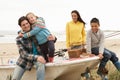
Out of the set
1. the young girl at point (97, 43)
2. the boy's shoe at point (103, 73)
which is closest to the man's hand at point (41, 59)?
the young girl at point (97, 43)

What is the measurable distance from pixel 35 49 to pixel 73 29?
4.70ft

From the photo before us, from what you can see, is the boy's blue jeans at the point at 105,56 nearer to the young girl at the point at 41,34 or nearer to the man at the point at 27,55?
the young girl at the point at 41,34

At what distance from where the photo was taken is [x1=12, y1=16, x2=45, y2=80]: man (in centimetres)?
782

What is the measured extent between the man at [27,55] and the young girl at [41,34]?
0.32 ft

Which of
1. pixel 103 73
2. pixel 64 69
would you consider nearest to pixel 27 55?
pixel 64 69

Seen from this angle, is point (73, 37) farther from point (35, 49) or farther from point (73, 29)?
point (35, 49)

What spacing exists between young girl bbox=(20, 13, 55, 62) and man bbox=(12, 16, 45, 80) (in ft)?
0.32

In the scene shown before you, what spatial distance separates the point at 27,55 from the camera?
7.89 metres

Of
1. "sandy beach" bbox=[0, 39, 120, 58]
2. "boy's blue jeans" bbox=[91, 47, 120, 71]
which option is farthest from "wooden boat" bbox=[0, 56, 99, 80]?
"sandy beach" bbox=[0, 39, 120, 58]

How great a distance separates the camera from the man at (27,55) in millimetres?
7820

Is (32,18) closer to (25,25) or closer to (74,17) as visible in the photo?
(25,25)

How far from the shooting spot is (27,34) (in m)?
7.77

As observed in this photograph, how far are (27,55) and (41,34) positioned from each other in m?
0.49

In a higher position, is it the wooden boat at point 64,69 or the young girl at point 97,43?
the young girl at point 97,43
